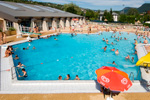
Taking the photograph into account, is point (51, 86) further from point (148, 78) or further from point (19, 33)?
point (19, 33)

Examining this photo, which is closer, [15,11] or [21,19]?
[21,19]

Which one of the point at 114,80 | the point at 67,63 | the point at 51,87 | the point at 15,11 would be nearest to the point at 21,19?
the point at 15,11

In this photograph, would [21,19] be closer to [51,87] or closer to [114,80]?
[51,87]

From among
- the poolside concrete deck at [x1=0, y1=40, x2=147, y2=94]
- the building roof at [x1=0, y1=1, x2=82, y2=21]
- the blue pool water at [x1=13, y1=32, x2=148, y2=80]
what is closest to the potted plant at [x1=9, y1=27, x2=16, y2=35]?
the building roof at [x1=0, y1=1, x2=82, y2=21]

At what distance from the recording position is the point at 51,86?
6.49 metres

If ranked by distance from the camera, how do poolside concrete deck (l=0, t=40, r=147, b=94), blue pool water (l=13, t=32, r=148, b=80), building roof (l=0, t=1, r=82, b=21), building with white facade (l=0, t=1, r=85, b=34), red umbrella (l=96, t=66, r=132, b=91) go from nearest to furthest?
red umbrella (l=96, t=66, r=132, b=91) → poolside concrete deck (l=0, t=40, r=147, b=94) → blue pool water (l=13, t=32, r=148, b=80) → building roof (l=0, t=1, r=82, b=21) → building with white facade (l=0, t=1, r=85, b=34)

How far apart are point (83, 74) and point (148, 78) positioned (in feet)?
15.6

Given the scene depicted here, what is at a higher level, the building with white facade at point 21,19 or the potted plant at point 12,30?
the building with white facade at point 21,19

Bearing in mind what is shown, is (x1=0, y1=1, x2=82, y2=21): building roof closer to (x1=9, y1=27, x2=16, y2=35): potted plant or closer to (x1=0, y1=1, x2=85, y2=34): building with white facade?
(x1=0, y1=1, x2=85, y2=34): building with white facade

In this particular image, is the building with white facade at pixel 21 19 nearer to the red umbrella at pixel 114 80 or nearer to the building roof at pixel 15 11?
the building roof at pixel 15 11

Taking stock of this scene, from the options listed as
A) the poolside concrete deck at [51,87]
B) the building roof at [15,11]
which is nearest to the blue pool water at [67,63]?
the poolside concrete deck at [51,87]

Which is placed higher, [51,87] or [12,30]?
[12,30]

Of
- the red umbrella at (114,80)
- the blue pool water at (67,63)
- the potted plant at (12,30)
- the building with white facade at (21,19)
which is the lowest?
the blue pool water at (67,63)

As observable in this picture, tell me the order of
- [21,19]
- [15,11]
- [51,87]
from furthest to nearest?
[15,11] → [21,19] → [51,87]
